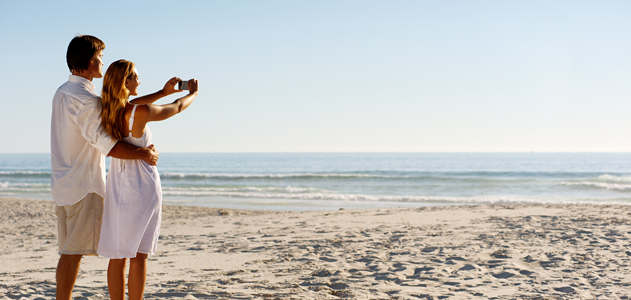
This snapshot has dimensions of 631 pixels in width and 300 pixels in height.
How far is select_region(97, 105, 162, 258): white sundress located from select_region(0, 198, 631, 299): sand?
1.33 metres

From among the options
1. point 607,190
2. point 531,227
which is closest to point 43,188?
point 531,227

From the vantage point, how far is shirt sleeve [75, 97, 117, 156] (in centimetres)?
223

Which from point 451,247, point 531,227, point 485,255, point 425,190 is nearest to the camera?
point 485,255

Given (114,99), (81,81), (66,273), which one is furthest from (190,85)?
(66,273)

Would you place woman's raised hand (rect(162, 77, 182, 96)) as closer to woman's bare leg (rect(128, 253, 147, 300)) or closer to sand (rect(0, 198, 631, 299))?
woman's bare leg (rect(128, 253, 147, 300))

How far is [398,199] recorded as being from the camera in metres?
→ 15.6

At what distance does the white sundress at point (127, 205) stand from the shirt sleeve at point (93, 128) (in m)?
0.11

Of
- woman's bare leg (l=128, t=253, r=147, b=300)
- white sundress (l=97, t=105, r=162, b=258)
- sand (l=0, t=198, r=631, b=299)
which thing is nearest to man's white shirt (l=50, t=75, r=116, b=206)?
white sundress (l=97, t=105, r=162, b=258)

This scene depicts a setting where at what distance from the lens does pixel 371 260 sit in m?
4.77

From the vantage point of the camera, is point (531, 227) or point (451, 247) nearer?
point (451, 247)

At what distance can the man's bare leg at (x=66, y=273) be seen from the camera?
2389 mm

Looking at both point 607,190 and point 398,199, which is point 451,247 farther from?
point 607,190

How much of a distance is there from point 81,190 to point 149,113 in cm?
57

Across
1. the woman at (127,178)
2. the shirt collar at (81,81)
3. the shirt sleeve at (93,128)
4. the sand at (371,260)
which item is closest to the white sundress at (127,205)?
the woman at (127,178)
